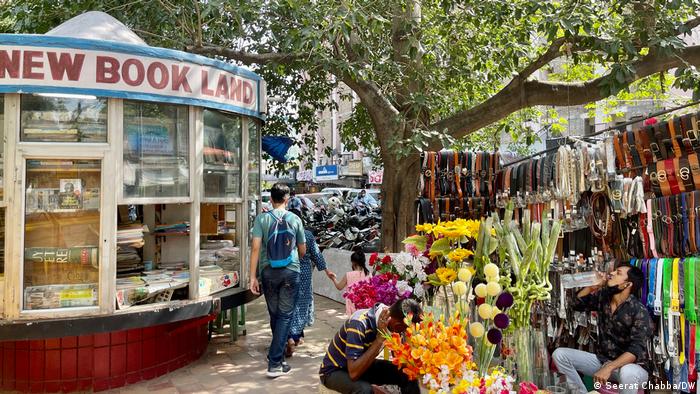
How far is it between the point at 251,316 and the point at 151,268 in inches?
92.4

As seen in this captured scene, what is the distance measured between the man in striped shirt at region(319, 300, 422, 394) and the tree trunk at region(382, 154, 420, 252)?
3.56 metres

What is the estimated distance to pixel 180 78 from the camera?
4.69 m

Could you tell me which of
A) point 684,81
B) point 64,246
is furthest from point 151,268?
point 684,81

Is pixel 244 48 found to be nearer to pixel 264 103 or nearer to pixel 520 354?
pixel 264 103

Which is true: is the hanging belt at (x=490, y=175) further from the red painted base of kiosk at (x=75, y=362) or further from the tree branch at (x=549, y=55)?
the red painted base of kiosk at (x=75, y=362)

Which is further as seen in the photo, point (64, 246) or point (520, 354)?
point (64, 246)

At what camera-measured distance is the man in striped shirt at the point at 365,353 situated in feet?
9.93

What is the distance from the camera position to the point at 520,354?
2846mm

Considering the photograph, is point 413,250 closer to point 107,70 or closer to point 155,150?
point 155,150

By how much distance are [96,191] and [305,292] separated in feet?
7.94

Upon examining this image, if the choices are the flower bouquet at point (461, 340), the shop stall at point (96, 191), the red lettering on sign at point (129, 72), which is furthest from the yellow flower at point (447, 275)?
the red lettering on sign at point (129, 72)

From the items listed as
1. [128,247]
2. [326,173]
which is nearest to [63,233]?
[128,247]

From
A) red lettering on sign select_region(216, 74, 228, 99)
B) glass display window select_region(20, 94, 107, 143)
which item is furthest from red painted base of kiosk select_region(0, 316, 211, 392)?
red lettering on sign select_region(216, 74, 228, 99)

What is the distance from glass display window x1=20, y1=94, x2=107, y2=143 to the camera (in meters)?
4.26
